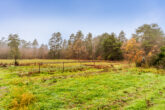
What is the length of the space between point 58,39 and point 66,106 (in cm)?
3925

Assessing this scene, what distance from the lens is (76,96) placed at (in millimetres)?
3453

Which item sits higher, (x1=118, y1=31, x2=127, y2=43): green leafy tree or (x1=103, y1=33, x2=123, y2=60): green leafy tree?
(x1=118, y1=31, x2=127, y2=43): green leafy tree

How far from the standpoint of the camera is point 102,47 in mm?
35250

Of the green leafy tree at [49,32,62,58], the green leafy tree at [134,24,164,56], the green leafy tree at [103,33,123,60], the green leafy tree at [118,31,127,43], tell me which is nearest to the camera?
the green leafy tree at [134,24,164,56]

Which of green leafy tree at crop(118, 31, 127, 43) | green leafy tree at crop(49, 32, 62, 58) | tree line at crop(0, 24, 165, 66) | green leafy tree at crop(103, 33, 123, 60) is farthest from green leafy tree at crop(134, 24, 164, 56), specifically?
green leafy tree at crop(49, 32, 62, 58)

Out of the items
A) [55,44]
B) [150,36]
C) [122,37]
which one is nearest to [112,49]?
[122,37]

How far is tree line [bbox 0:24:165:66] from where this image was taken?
17130 mm

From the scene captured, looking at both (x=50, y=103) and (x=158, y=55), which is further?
(x=158, y=55)

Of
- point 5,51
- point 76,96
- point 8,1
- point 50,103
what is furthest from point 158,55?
point 5,51

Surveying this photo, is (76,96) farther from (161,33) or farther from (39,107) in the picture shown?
(161,33)

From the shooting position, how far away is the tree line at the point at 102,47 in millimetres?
17130

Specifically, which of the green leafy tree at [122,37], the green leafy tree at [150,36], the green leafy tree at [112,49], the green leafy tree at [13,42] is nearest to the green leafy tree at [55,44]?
the green leafy tree at [112,49]

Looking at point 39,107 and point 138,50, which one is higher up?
point 138,50

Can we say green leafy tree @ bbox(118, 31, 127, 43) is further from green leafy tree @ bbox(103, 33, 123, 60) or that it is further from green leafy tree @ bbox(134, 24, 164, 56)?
green leafy tree @ bbox(134, 24, 164, 56)
